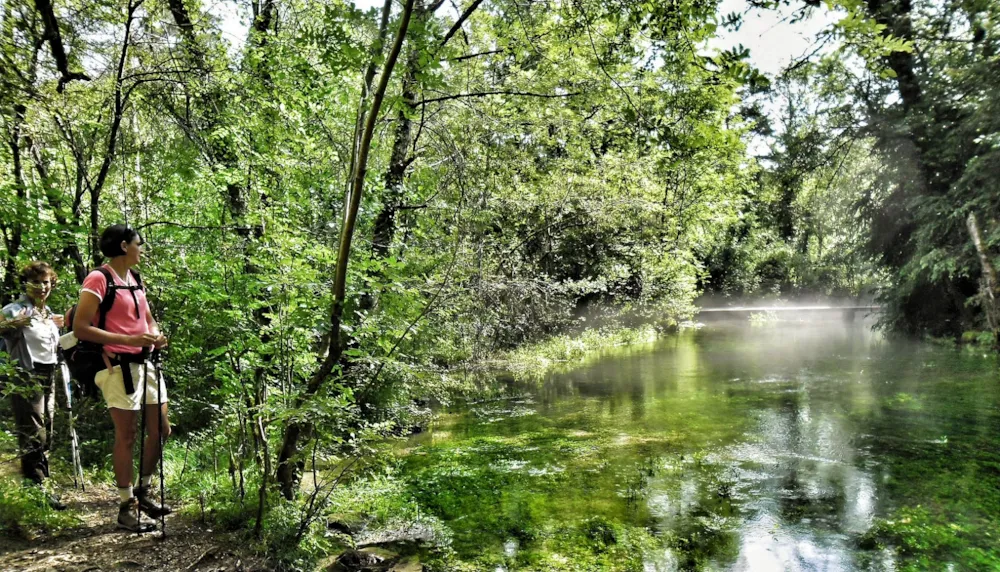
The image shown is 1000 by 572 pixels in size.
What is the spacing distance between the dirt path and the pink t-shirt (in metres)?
1.11

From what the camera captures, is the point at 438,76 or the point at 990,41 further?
the point at 990,41

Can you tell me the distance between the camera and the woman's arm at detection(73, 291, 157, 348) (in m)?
3.25

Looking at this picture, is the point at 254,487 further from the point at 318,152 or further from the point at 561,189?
the point at 561,189

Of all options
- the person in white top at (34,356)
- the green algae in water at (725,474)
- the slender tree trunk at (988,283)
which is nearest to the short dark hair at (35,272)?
the person in white top at (34,356)

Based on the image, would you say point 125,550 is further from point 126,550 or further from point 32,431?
point 32,431

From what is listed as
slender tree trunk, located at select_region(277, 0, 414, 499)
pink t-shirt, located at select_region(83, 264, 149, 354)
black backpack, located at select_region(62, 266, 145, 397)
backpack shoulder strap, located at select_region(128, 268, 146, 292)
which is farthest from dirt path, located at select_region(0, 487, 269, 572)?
backpack shoulder strap, located at select_region(128, 268, 146, 292)

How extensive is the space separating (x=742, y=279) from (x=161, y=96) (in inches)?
1405

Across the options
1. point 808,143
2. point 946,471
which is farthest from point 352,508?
point 808,143

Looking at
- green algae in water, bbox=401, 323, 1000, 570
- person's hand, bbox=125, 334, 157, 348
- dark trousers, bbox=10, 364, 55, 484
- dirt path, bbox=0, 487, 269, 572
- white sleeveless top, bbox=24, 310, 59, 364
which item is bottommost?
green algae in water, bbox=401, 323, 1000, 570

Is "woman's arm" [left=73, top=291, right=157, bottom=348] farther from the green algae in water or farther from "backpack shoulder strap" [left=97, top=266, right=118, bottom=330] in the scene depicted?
the green algae in water

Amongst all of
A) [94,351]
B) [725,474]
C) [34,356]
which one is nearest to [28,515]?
[94,351]

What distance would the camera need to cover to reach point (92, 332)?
325 centimetres

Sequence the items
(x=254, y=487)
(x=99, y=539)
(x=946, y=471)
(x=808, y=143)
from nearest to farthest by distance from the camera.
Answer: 1. (x=99, y=539)
2. (x=254, y=487)
3. (x=946, y=471)
4. (x=808, y=143)

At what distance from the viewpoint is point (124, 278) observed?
3518mm
